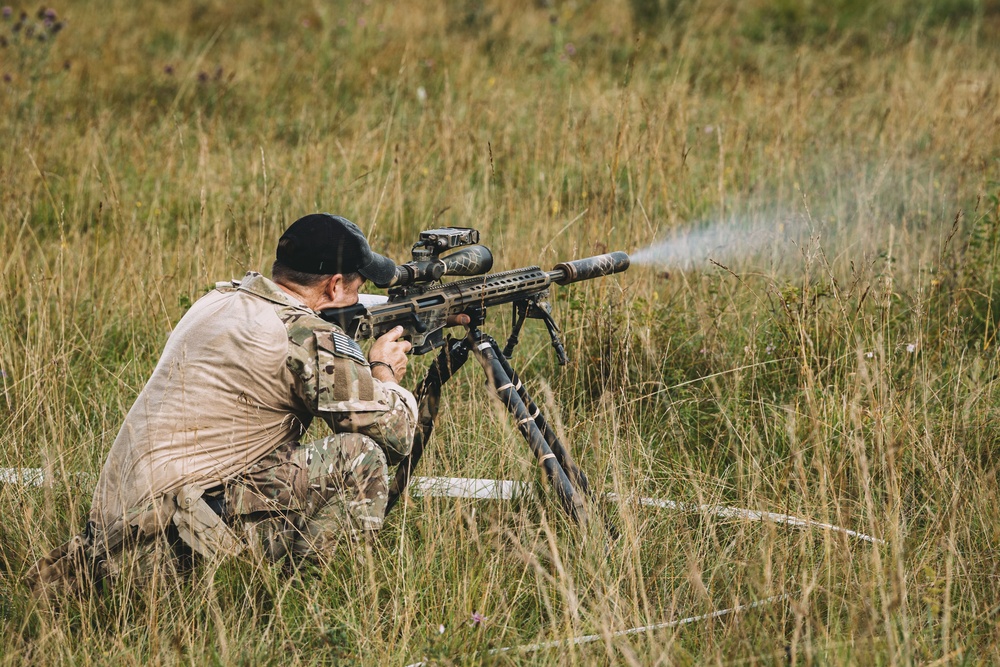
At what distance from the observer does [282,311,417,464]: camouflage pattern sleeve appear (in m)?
2.59

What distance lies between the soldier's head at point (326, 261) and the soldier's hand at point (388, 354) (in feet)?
0.50

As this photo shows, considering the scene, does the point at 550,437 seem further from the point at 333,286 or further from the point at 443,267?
the point at 333,286

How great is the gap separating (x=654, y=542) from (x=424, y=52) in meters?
5.78

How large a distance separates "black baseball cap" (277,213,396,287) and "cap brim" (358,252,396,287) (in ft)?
0.09

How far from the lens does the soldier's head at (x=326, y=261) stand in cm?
270

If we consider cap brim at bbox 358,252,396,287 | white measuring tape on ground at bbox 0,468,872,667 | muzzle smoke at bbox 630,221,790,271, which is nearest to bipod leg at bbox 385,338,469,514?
white measuring tape on ground at bbox 0,468,872,667

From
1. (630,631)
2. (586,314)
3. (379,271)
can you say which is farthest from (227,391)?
(586,314)

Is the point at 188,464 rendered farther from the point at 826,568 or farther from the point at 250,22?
the point at 250,22

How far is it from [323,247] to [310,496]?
28.4 inches

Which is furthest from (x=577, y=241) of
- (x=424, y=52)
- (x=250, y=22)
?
(x=250, y=22)

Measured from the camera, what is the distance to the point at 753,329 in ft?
12.8

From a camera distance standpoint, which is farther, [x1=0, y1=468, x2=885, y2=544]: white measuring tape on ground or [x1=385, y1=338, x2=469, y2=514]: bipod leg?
[x1=385, y1=338, x2=469, y2=514]: bipod leg

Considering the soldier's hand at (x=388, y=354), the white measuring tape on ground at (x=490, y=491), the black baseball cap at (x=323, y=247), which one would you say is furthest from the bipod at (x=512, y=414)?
the black baseball cap at (x=323, y=247)

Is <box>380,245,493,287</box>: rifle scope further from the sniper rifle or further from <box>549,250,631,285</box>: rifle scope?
<box>549,250,631,285</box>: rifle scope
